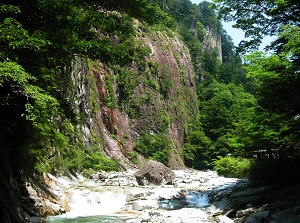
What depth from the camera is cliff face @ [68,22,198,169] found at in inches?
1077

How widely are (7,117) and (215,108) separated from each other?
154 ft

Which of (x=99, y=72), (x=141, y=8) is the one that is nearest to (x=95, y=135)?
(x=99, y=72)

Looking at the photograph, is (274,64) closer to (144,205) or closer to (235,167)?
(144,205)

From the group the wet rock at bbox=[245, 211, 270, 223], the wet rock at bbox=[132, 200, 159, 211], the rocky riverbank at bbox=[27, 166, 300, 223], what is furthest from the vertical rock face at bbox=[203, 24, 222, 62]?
the wet rock at bbox=[245, 211, 270, 223]

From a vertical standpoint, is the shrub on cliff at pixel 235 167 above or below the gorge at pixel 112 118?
below

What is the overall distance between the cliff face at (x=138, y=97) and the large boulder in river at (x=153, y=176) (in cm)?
656

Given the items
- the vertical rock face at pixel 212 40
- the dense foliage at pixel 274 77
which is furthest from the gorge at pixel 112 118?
the vertical rock face at pixel 212 40

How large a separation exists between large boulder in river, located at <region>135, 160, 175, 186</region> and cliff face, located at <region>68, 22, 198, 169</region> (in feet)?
21.5

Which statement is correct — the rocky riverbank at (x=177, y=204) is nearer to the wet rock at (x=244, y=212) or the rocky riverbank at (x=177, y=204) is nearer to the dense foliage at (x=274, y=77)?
the wet rock at (x=244, y=212)

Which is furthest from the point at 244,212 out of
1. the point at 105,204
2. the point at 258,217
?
the point at 105,204

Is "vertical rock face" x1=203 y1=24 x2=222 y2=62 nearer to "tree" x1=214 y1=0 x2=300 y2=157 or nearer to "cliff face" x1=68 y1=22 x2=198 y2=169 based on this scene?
"cliff face" x1=68 y1=22 x2=198 y2=169

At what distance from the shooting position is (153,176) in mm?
18000

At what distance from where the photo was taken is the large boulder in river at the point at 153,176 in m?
17.8

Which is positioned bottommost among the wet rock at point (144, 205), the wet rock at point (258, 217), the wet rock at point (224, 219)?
the wet rock at point (224, 219)
